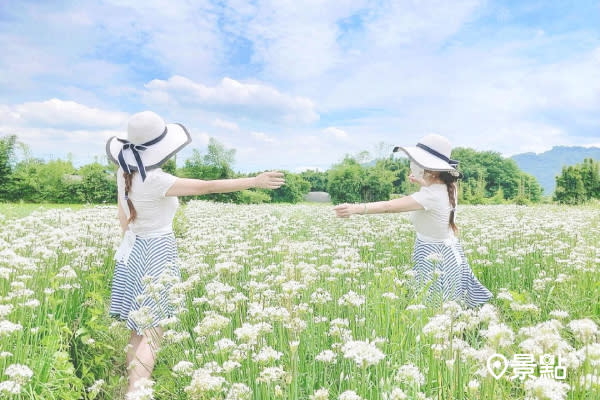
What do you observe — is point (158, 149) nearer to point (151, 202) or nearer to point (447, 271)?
point (151, 202)

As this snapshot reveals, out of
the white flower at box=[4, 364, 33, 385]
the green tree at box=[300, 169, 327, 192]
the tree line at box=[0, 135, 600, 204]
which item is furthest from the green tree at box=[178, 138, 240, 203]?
the white flower at box=[4, 364, 33, 385]

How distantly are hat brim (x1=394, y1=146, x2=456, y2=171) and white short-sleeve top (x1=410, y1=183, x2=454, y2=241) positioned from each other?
0.22 meters

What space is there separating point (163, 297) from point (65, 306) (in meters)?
1.41

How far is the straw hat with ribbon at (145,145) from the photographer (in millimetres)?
4273

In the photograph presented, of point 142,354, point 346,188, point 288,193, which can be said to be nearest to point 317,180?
point 288,193

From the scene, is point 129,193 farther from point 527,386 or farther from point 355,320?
point 527,386

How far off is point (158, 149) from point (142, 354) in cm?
197

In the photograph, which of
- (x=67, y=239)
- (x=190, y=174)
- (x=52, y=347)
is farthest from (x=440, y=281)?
(x=190, y=174)

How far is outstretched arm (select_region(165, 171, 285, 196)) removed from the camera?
407cm

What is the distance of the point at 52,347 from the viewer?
11.8ft

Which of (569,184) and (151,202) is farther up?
(569,184)

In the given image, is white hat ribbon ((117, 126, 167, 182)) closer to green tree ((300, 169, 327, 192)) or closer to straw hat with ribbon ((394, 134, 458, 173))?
straw hat with ribbon ((394, 134, 458, 173))

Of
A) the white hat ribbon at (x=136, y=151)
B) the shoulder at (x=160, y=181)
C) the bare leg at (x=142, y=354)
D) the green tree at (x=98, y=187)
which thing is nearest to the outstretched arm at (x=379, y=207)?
the shoulder at (x=160, y=181)

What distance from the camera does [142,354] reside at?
13.0ft
